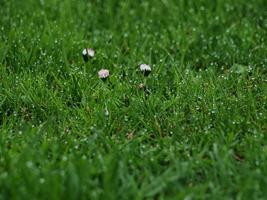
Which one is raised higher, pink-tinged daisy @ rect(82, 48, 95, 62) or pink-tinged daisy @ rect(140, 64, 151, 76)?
pink-tinged daisy @ rect(82, 48, 95, 62)

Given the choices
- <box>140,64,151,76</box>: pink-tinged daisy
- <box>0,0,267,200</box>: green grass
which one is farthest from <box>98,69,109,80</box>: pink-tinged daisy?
<box>140,64,151,76</box>: pink-tinged daisy

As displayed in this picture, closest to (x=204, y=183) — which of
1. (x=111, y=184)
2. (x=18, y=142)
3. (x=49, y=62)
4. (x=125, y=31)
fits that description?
(x=111, y=184)

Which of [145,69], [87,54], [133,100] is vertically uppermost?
[87,54]

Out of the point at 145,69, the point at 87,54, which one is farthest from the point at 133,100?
the point at 87,54

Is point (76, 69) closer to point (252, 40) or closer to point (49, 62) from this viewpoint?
point (49, 62)

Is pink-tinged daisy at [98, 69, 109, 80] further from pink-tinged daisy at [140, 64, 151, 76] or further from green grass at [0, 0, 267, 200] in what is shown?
pink-tinged daisy at [140, 64, 151, 76]

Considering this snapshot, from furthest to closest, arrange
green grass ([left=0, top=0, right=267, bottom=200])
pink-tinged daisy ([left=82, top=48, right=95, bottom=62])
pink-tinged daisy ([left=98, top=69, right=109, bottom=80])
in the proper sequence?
pink-tinged daisy ([left=82, top=48, right=95, bottom=62]) → pink-tinged daisy ([left=98, top=69, right=109, bottom=80]) → green grass ([left=0, top=0, right=267, bottom=200])

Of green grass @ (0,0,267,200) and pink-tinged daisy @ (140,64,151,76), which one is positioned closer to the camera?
green grass @ (0,0,267,200)

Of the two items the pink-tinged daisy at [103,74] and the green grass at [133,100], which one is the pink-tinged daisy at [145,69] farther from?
the pink-tinged daisy at [103,74]

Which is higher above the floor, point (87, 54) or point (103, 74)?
point (87, 54)

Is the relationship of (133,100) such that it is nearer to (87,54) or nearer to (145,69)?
(145,69)
